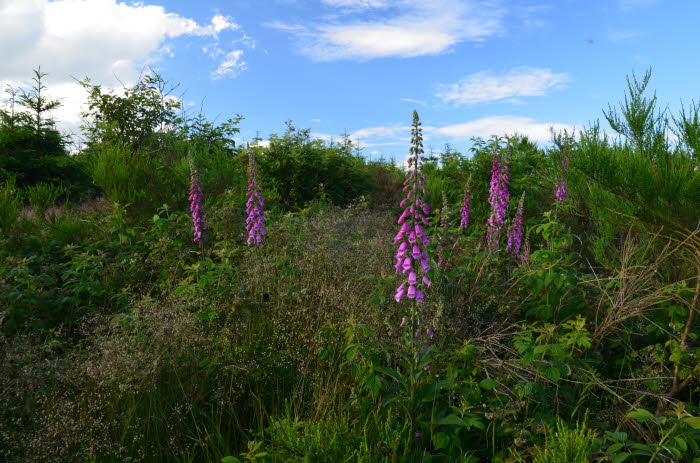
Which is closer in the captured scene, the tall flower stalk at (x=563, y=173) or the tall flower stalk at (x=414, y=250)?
the tall flower stalk at (x=414, y=250)

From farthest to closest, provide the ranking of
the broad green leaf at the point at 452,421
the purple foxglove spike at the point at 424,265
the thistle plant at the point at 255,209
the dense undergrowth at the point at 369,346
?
the thistle plant at the point at 255,209, the purple foxglove spike at the point at 424,265, the dense undergrowth at the point at 369,346, the broad green leaf at the point at 452,421

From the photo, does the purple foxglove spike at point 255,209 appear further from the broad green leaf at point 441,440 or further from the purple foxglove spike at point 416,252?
the broad green leaf at point 441,440

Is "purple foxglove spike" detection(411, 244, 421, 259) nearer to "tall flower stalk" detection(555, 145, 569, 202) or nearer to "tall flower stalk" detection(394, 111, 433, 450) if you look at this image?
"tall flower stalk" detection(394, 111, 433, 450)

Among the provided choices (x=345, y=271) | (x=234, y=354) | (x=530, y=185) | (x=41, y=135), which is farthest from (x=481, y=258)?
(x=41, y=135)

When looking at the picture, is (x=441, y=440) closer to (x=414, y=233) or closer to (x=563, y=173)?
(x=414, y=233)

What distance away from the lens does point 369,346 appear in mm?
3211

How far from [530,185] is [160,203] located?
6.59m

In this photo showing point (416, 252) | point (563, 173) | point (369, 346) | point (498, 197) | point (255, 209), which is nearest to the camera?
point (416, 252)

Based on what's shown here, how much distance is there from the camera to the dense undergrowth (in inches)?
102

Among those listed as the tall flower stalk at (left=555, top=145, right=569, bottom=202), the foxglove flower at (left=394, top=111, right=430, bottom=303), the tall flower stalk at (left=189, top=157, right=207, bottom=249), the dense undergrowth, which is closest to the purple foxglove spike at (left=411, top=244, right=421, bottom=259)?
the foxglove flower at (left=394, top=111, right=430, bottom=303)

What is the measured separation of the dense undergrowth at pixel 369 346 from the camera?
2.58 meters

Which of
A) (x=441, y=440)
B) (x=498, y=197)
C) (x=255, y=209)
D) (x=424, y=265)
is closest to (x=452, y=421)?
(x=441, y=440)

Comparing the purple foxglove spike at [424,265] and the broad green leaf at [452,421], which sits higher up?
the purple foxglove spike at [424,265]

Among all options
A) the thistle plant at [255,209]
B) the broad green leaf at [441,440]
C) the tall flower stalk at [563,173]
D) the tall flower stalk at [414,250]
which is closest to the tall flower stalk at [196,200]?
the thistle plant at [255,209]
